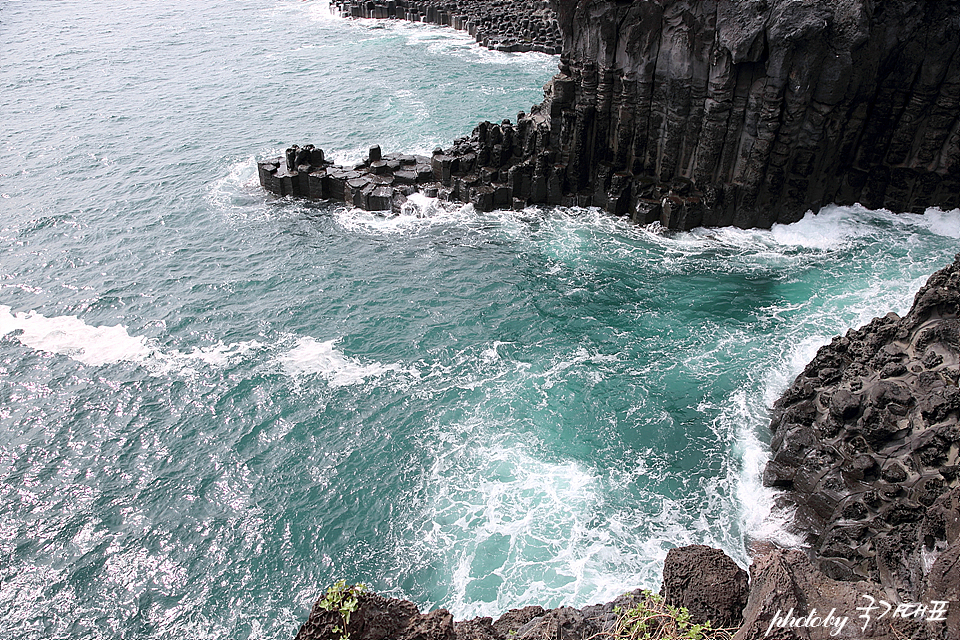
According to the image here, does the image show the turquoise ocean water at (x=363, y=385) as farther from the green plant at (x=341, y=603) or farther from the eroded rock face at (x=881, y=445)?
the green plant at (x=341, y=603)

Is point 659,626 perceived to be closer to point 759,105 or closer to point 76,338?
point 76,338

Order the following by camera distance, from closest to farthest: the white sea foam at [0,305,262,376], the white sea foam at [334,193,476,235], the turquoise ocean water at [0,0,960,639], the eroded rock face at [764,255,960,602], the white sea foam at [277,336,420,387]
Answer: the eroded rock face at [764,255,960,602], the turquoise ocean water at [0,0,960,639], the white sea foam at [277,336,420,387], the white sea foam at [0,305,262,376], the white sea foam at [334,193,476,235]

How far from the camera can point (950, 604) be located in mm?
14039

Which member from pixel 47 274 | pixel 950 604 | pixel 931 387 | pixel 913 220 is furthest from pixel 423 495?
pixel 913 220

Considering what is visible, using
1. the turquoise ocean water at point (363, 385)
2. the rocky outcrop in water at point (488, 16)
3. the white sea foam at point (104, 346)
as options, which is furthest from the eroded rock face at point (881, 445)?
the rocky outcrop in water at point (488, 16)

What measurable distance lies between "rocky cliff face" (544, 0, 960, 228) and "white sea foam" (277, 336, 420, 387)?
78.2 feet

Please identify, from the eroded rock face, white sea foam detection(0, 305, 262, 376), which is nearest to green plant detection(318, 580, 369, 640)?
the eroded rock face

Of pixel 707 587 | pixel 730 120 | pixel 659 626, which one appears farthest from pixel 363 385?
pixel 730 120

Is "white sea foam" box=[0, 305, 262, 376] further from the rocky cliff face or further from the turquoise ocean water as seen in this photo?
the rocky cliff face

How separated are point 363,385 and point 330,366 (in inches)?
97.5

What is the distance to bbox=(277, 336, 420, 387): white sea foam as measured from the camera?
3516 centimetres

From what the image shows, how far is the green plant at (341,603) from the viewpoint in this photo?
44.0 ft

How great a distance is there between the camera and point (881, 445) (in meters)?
27.0

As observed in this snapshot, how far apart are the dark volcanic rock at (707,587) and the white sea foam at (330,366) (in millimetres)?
20304
